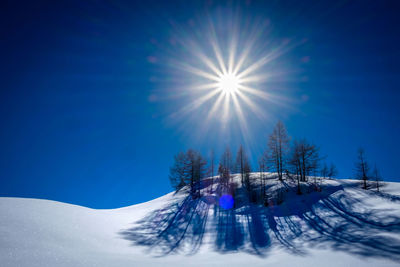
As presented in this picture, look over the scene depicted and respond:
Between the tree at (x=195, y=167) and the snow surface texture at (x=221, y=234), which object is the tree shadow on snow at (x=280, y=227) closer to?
the snow surface texture at (x=221, y=234)

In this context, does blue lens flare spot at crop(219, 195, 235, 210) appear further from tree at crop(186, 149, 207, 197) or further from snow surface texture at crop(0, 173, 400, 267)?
tree at crop(186, 149, 207, 197)

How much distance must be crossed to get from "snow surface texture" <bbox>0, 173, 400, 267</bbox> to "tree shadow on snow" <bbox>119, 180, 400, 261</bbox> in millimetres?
47

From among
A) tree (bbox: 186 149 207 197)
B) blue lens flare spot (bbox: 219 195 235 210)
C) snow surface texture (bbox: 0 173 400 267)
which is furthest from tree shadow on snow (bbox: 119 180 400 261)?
tree (bbox: 186 149 207 197)

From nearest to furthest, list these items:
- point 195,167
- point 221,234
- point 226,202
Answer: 1. point 221,234
2. point 226,202
3. point 195,167

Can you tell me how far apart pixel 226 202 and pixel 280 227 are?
9.25m

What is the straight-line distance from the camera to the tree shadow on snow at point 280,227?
10.5 metres

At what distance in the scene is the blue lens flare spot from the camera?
22.0 m

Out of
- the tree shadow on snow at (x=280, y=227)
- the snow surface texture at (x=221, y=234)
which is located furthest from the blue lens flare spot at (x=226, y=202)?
the snow surface texture at (x=221, y=234)

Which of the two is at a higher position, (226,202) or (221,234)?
(226,202)

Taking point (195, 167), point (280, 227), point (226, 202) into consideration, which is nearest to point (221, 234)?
point (280, 227)

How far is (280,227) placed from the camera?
48.8 ft

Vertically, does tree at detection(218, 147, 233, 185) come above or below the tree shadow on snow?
above

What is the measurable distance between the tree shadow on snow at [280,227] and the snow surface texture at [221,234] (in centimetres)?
5

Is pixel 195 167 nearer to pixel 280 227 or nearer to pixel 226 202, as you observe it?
pixel 226 202
